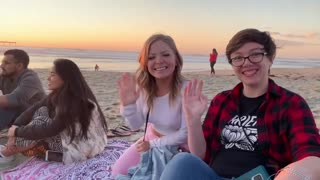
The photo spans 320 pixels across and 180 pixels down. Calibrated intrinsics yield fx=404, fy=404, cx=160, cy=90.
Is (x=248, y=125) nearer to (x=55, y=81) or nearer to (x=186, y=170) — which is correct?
(x=186, y=170)

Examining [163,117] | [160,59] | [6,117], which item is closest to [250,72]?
[160,59]

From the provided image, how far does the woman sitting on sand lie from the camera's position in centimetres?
419

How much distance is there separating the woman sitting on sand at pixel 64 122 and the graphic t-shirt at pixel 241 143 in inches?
72.3

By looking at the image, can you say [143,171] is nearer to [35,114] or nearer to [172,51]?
[172,51]

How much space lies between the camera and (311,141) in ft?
7.70

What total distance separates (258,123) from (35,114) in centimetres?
264

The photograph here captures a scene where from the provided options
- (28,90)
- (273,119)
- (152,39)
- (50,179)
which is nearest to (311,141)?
(273,119)

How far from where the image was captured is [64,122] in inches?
164

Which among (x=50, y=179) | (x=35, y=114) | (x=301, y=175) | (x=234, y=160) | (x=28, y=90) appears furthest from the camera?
(x=28, y=90)

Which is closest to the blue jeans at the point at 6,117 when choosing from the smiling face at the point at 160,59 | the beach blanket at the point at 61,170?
the beach blanket at the point at 61,170

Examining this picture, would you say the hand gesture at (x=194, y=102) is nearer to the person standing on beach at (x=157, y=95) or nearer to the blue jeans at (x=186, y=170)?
the blue jeans at (x=186, y=170)

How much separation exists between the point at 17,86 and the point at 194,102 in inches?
142

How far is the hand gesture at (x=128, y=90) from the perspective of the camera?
363cm

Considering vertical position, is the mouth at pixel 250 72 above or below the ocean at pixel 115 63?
above
